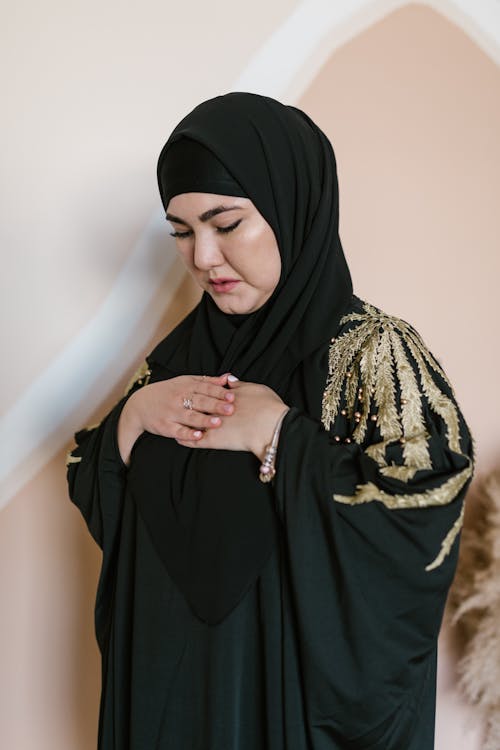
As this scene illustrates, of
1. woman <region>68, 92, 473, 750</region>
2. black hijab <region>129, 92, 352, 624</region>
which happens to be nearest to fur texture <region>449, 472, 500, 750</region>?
woman <region>68, 92, 473, 750</region>

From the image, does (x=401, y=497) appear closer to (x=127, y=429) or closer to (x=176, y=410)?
(x=176, y=410)

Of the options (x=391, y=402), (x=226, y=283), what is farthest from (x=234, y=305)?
(x=391, y=402)

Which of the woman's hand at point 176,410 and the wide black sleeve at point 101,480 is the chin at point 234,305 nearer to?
the woman's hand at point 176,410

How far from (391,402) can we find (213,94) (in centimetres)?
89

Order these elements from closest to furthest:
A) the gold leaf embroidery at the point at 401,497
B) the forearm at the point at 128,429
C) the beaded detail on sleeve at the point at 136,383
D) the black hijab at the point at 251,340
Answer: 1. the gold leaf embroidery at the point at 401,497
2. the black hijab at the point at 251,340
3. the forearm at the point at 128,429
4. the beaded detail on sleeve at the point at 136,383

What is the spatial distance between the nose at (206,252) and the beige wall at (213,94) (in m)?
0.61

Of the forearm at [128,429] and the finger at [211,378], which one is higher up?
the finger at [211,378]

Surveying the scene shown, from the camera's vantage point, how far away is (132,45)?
5.41 feet

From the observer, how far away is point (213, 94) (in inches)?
65.7

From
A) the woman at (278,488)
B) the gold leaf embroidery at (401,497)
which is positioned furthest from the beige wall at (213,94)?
the gold leaf embroidery at (401,497)

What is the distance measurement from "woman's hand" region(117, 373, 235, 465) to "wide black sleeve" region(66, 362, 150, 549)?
2cm

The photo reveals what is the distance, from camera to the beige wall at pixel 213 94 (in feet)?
5.34

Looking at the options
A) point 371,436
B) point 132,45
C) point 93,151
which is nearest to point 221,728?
point 371,436

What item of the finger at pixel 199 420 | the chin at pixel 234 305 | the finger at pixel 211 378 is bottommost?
the finger at pixel 199 420
